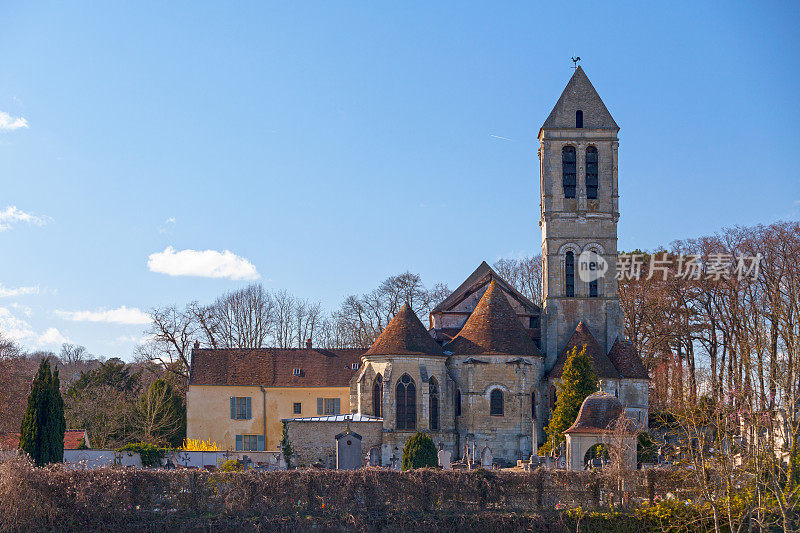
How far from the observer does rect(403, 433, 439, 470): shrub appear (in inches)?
1451

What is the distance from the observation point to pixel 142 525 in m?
23.8

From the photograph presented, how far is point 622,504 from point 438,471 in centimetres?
515

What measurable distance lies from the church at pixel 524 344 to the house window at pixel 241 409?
921 cm

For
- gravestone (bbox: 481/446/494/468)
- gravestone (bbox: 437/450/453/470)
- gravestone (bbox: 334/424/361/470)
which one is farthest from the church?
gravestone (bbox: 334/424/361/470)

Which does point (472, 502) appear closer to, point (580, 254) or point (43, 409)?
point (43, 409)

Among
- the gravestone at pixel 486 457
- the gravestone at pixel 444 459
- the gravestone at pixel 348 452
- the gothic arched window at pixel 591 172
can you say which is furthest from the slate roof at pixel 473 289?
the gravestone at pixel 348 452

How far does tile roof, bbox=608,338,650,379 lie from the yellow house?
52.8 feet

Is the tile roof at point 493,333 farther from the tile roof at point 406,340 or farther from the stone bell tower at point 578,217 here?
the stone bell tower at point 578,217

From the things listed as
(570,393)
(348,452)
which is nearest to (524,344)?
(570,393)

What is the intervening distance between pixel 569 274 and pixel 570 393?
8902mm

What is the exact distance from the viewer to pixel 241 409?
51.3 m

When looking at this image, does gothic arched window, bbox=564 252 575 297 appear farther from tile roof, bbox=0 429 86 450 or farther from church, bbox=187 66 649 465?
tile roof, bbox=0 429 86 450

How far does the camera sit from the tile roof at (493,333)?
4200 cm

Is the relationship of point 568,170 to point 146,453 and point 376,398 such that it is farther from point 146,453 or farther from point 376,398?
point 146,453
